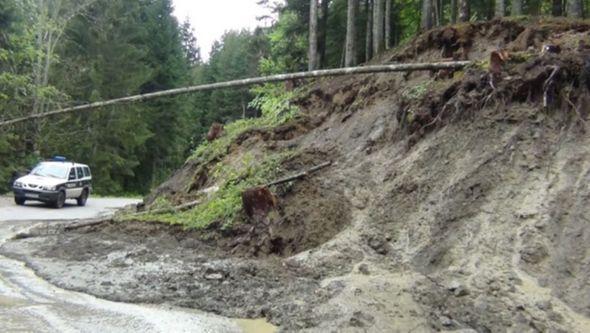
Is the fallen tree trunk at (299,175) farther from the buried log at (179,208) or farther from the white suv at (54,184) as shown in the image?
the white suv at (54,184)

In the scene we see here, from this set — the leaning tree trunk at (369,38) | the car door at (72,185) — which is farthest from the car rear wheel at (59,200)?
the leaning tree trunk at (369,38)

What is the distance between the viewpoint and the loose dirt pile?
7578 mm

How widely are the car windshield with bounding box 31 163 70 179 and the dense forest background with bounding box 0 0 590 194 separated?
1.95 meters

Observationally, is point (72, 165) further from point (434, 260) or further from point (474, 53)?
point (434, 260)

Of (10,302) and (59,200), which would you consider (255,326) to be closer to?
(10,302)

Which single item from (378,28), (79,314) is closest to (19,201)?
(378,28)

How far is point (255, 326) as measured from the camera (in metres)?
7.44

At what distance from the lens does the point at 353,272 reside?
9078 millimetres

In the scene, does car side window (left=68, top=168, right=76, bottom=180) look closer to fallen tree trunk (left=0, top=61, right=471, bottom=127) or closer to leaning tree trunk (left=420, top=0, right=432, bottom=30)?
fallen tree trunk (left=0, top=61, right=471, bottom=127)

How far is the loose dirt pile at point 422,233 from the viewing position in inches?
298

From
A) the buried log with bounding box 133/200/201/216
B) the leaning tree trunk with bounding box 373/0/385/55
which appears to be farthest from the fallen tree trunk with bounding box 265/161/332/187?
the leaning tree trunk with bounding box 373/0/385/55

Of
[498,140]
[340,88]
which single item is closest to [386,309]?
[498,140]

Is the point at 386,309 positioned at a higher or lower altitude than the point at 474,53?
lower

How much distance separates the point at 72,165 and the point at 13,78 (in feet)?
29.7
